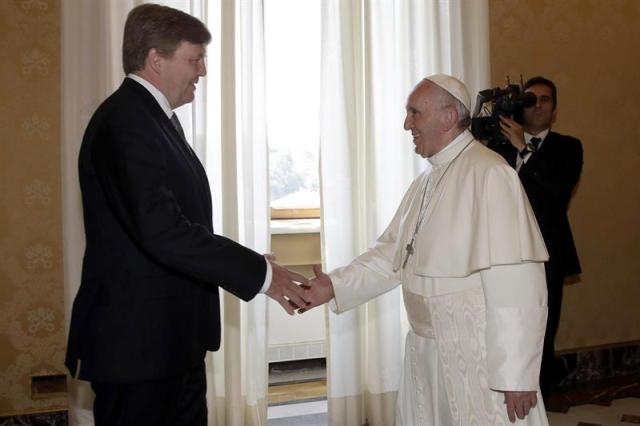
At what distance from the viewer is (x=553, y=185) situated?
316 cm

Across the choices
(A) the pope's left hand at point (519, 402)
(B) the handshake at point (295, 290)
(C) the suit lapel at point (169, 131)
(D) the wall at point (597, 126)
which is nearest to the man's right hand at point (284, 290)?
(B) the handshake at point (295, 290)

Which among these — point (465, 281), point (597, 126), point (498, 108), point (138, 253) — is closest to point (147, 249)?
point (138, 253)

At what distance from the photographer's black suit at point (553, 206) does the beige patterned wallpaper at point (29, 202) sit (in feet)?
7.50

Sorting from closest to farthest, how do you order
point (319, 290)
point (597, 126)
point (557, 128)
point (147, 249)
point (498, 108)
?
point (147, 249), point (319, 290), point (498, 108), point (557, 128), point (597, 126)

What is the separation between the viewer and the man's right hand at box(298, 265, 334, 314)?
2.31 meters

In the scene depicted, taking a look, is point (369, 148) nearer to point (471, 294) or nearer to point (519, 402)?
point (471, 294)

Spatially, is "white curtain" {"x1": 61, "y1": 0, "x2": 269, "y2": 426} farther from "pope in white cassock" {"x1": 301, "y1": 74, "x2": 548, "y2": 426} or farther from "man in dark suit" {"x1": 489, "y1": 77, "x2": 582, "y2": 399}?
"man in dark suit" {"x1": 489, "y1": 77, "x2": 582, "y2": 399}

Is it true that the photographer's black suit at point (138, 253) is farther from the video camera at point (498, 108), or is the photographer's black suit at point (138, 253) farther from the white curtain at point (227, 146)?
the video camera at point (498, 108)

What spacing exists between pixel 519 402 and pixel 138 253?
3.91 feet

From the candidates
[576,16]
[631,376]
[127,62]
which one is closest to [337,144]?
[127,62]

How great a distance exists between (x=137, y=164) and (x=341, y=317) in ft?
6.67

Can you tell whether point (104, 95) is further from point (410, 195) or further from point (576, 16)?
point (576, 16)

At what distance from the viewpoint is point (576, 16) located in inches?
166

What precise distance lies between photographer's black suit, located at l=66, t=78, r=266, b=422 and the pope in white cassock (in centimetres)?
62
